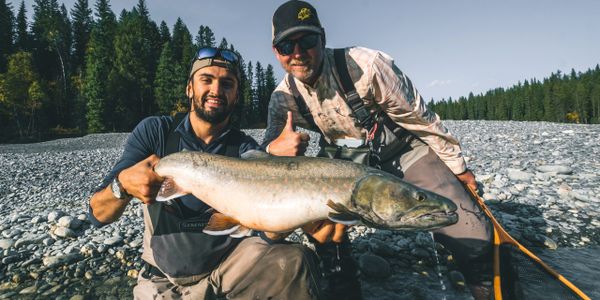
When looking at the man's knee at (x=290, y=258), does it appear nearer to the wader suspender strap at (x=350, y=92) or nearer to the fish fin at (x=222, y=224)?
the fish fin at (x=222, y=224)

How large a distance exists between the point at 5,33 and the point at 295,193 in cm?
6401

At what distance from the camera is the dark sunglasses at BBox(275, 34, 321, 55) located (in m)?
3.59

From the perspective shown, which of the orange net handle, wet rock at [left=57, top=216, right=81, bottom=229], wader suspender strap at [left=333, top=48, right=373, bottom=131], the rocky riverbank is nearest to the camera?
the orange net handle

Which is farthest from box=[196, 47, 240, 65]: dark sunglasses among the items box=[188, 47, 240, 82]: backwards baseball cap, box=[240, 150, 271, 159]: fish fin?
box=[240, 150, 271, 159]: fish fin

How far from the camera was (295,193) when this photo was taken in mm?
2750

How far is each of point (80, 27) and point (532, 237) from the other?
71.2m

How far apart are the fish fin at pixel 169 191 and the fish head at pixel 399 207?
4.86 ft

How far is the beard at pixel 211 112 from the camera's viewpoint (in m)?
3.62

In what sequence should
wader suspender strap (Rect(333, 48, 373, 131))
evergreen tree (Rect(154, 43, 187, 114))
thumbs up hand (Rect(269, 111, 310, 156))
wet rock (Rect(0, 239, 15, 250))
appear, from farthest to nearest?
evergreen tree (Rect(154, 43, 187, 114))
wet rock (Rect(0, 239, 15, 250))
wader suspender strap (Rect(333, 48, 373, 131))
thumbs up hand (Rect(269, 111, 310, 156))

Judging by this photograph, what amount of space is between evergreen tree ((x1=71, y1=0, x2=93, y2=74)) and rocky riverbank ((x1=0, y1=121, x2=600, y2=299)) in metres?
53.8

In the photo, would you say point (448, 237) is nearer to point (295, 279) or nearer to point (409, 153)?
point (409, 153)

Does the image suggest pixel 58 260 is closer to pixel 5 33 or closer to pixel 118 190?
pixel 118 190

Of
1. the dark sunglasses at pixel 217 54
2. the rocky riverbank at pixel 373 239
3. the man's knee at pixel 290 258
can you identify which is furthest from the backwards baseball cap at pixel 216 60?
the rocky riverbank at pixel 373 239

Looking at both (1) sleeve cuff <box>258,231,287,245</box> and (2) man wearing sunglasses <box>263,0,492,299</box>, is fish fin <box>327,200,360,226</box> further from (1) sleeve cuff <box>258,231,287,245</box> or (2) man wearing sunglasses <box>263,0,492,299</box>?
(1) sleeve cuff <box>258,231,287,245</box>
